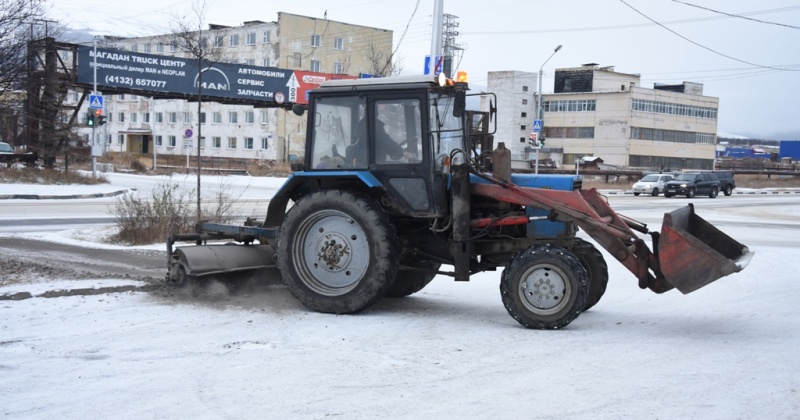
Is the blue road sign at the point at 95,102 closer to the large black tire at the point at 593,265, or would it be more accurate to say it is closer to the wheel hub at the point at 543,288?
the large black tire at the point at 593,265

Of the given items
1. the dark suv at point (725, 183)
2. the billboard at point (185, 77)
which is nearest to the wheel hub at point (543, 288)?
the billboard at point (185, 77)

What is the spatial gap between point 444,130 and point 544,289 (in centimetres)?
200

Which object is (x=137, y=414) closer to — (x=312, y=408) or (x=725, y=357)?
(x=312, y=408)

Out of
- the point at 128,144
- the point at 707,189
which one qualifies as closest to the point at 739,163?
the point at 707,189

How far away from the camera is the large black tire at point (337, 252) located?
27.1ft

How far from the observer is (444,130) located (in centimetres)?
843

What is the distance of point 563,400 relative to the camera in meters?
5.47

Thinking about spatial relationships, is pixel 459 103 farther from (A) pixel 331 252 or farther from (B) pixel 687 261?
(B) pixel 687 261

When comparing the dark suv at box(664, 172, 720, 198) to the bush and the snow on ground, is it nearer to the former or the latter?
the bush

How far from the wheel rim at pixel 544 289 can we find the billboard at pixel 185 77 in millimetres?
27052

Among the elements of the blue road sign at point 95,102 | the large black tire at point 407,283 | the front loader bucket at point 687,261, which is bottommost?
the large black tire at point 407,283

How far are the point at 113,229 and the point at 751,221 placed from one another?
68.0ft

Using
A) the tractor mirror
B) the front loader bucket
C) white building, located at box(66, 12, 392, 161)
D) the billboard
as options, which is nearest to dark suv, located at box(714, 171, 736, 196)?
the billboard

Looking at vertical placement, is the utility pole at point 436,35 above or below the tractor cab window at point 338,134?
above
